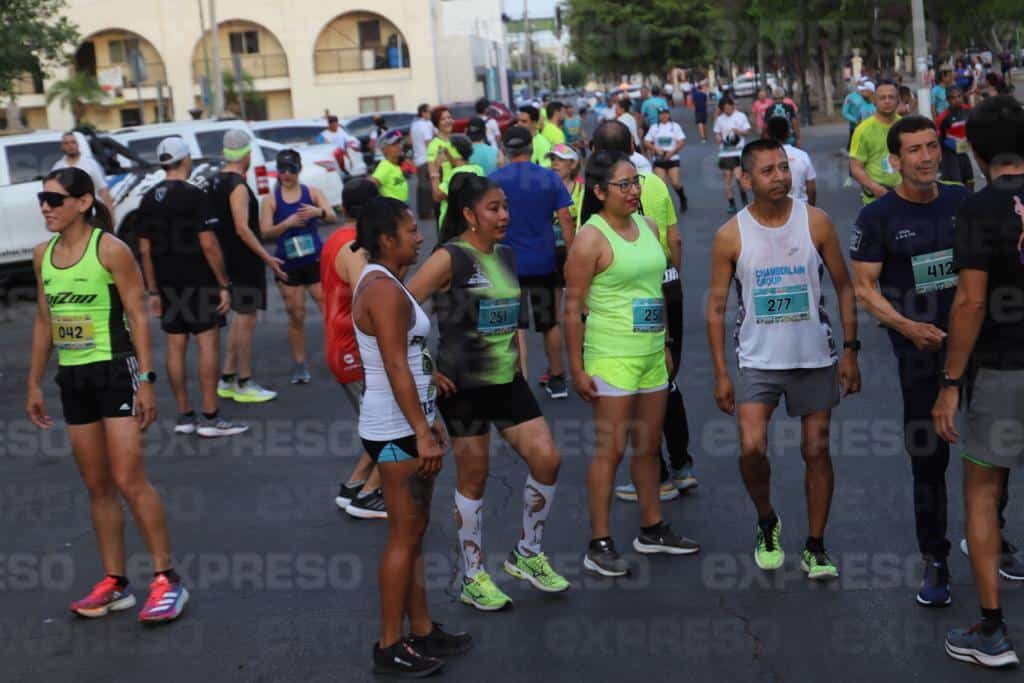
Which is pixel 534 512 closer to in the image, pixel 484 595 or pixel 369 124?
pixel 484 595

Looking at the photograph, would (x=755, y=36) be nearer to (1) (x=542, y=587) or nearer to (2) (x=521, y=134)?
(2) (x=521, y=134)

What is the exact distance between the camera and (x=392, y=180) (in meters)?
13.9

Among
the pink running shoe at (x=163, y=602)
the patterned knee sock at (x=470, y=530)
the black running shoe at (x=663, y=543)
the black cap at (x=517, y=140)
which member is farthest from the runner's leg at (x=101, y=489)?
the black cap at (x=517, y=140)

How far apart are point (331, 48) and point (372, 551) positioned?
55.6m

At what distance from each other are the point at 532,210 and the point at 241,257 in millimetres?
2398

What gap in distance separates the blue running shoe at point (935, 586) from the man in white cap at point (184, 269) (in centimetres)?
534

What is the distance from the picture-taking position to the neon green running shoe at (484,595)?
5.86 m

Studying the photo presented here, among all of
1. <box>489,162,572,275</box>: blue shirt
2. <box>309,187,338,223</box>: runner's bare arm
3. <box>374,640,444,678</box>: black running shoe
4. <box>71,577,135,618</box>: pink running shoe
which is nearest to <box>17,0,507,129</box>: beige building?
<box>309,187,338,223</box>: runner's bare arm

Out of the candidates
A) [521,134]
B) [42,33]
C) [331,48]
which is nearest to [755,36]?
[331,48]

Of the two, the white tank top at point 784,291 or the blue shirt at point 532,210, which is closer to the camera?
the white tank top at point 784,291

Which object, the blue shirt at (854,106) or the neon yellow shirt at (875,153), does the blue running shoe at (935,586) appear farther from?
the blue shirt at (854,106)

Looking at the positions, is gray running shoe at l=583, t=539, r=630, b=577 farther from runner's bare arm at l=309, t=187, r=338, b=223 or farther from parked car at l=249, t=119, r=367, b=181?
parked car at l=249, t=119, r=367, b=181

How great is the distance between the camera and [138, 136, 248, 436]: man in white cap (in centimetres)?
940

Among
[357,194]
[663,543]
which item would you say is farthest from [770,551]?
[357,194]
